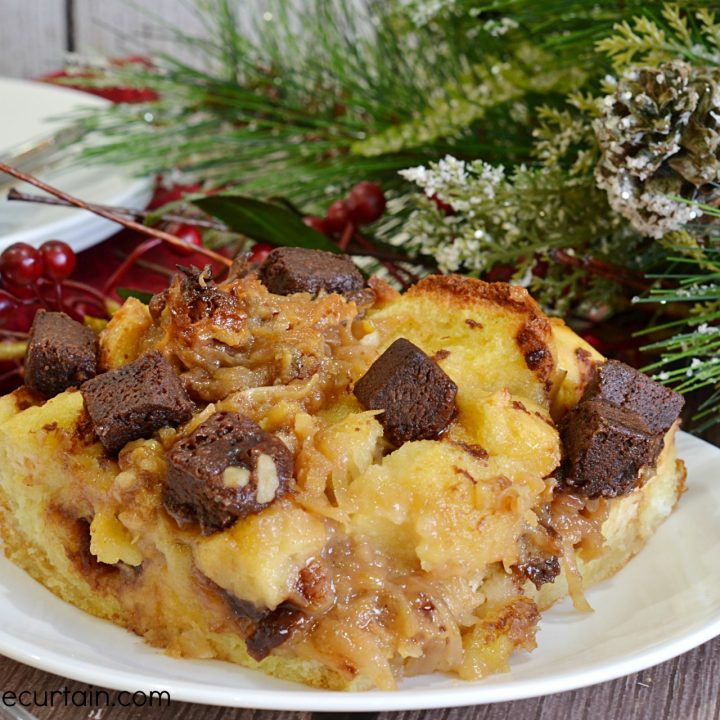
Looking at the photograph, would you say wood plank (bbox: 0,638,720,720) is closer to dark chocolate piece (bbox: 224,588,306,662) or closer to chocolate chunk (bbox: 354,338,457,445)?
dark chocolate piece (bbox: 224,588,306,662)

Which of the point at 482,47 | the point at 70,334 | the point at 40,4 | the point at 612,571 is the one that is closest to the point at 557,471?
the point at 612,571

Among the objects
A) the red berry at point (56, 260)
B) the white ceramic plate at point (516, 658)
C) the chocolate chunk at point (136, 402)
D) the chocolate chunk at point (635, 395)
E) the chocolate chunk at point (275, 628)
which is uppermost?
the chocolate chunk at point (136, 402)

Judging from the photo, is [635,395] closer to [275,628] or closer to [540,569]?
[540,569]

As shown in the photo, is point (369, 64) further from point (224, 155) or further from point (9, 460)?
point (9, 460)

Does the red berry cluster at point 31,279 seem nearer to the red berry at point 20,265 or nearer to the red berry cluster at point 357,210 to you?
the red berry at point 20,265

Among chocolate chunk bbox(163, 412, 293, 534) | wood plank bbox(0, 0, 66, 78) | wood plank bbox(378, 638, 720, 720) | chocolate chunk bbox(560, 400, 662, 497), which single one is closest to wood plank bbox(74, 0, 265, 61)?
wood plank bbox(0, 0, 66, 78)

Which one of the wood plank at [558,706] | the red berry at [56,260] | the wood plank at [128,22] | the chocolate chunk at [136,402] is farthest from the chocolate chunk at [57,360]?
the wood plank at [128,22]
